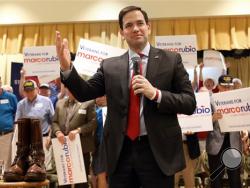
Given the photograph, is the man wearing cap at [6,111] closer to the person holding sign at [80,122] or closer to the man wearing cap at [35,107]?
the man wearing cap at [35,107]

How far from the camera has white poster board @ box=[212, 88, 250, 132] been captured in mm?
4305

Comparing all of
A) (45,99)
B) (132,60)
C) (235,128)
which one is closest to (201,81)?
(235,128)

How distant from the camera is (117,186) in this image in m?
1.70

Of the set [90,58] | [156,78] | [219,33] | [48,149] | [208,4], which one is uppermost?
[208,4]

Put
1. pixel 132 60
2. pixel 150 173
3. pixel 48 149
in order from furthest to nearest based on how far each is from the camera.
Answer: pixel 48 149
pixel 132 60
pixel 150 173

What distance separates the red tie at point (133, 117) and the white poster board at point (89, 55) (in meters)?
3.34

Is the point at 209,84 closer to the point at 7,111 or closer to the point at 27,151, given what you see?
the point at 7,111

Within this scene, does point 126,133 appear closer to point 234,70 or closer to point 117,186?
point 117,186

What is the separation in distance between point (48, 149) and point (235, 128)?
207 cm

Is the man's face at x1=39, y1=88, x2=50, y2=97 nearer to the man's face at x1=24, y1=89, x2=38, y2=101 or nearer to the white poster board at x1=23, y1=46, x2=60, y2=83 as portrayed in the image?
the white poster board at x1=23, y1=46, x2=60, y2=83

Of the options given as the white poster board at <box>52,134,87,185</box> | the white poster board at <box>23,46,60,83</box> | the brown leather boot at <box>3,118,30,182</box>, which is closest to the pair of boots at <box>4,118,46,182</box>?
the brown leather boot at <box>3,118,30,182</box>

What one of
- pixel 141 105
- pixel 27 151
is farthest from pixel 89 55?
pixel 141 105

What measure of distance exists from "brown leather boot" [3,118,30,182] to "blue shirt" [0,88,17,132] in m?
3.47

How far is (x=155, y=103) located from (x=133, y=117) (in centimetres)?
10
